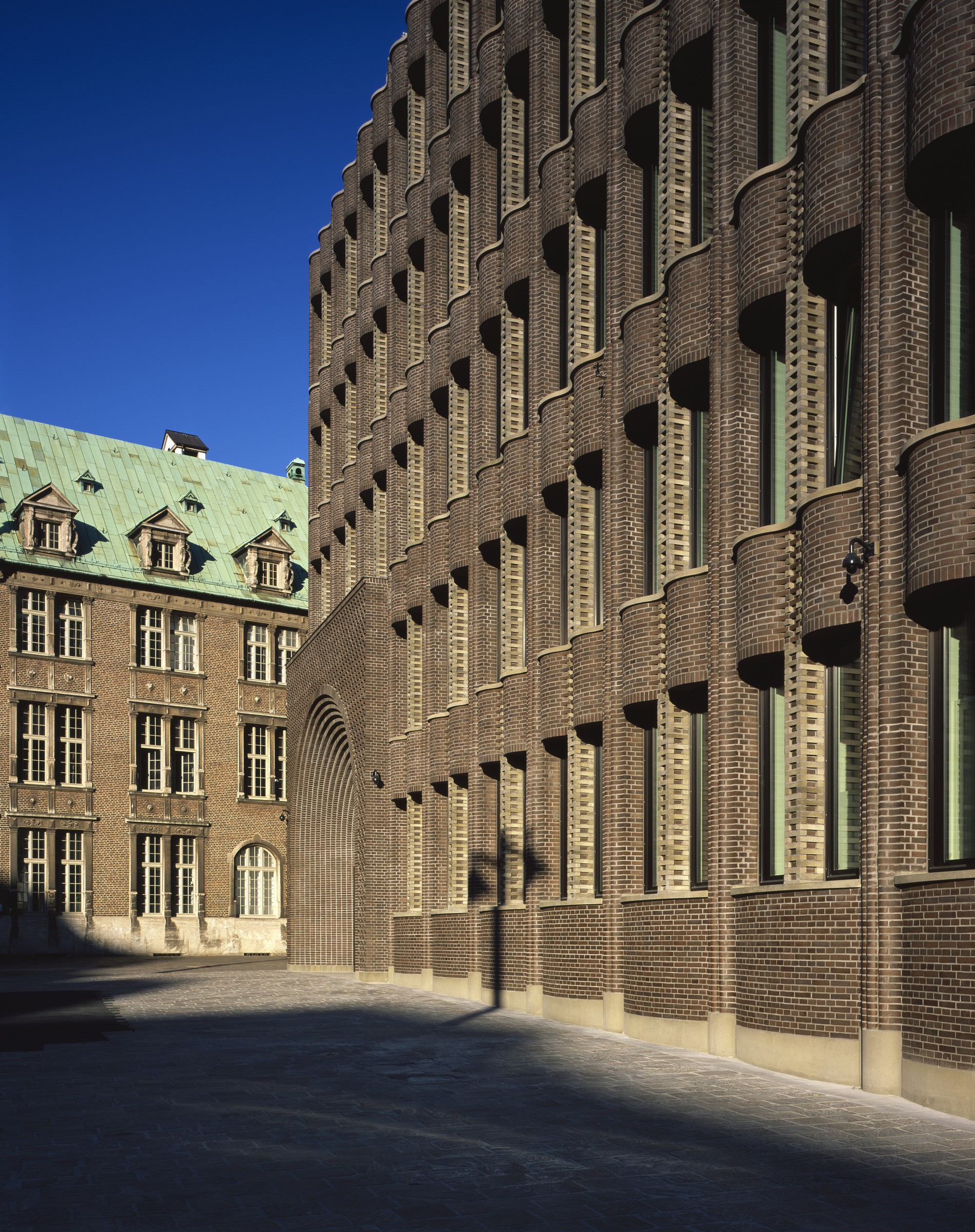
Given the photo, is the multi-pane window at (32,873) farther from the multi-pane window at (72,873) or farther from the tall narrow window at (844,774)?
the tall narrow window at (844,774)

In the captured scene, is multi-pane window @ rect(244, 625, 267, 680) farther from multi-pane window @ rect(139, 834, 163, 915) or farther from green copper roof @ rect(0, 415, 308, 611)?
multi-pane window @ rect(139, 834, 163, 915)

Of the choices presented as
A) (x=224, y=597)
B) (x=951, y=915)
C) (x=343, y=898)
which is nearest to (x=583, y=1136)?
(x=951, y=915)

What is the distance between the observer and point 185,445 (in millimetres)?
66688

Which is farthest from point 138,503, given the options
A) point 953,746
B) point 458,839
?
point 953,746

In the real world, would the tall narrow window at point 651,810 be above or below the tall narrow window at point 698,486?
below

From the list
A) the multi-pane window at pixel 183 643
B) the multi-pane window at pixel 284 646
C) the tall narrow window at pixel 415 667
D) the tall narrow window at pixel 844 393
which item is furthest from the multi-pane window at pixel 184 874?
the tall narrow window at pixel 844 393

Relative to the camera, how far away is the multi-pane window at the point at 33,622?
50000 mm

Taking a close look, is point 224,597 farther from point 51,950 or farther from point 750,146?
point 750,146

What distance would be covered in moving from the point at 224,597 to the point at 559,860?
35.1 m

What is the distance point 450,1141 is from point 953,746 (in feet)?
18.1

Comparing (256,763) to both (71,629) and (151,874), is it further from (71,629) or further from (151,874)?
(71,629)

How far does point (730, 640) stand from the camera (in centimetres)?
1683

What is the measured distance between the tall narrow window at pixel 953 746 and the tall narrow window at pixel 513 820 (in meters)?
12.1

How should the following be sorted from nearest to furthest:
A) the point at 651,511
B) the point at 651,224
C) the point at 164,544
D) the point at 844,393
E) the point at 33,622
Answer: the point at 844,393 < the point at 651,511 < the point at 651,224 < the point at 33,622 < the point at 164,544
